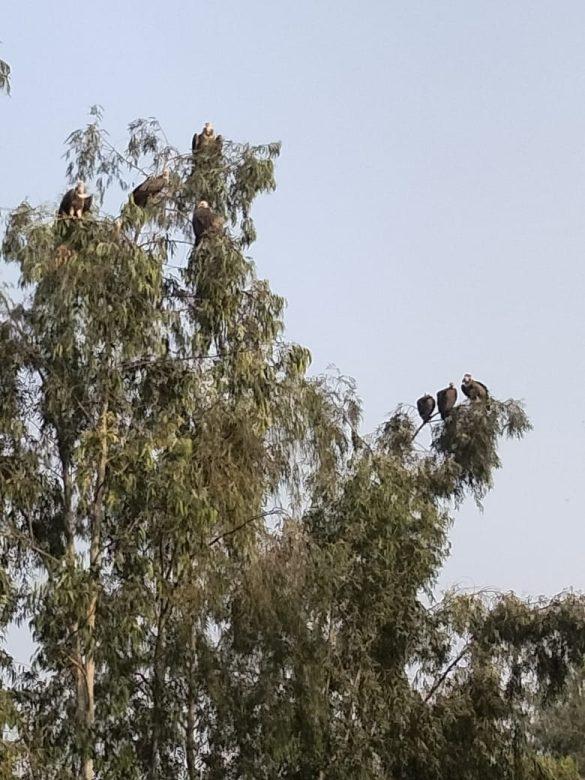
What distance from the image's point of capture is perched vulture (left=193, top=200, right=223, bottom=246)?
9719 mm

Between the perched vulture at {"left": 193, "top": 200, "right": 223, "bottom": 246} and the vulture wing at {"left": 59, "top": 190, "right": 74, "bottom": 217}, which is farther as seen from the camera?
the perched vulture at {"left": 193, "top": 200, "right": 223, "bottom": 246}

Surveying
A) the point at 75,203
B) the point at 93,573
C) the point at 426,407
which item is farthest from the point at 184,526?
the point at 426,407

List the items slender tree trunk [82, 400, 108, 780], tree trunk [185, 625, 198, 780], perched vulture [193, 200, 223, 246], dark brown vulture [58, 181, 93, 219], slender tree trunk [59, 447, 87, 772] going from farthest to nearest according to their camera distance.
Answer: perched vulture [193, 200, 223, 246] → dark brown vulture [58, 181, 93, 219] → tree trunk [185, 625, 198, 780] → slender tree trunk [59, 447, 87, 772] → slender tree trunk [82, 400, 108, 780]

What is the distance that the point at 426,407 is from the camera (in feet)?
45.4

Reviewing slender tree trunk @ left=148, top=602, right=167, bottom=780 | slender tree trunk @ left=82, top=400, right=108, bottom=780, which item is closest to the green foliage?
slender tree trunk @ left=148, top=602, right=167, bottom=780

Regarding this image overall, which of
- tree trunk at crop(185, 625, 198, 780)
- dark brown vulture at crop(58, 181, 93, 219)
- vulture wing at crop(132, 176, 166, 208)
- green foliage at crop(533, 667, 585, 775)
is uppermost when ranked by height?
vulture wing at crop(132, 176, 166, 208)

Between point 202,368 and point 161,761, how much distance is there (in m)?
3.06

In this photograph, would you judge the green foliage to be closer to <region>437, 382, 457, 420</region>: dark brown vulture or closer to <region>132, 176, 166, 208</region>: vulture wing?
<region>437, 382, 457, 420</region>: dark brown vulture

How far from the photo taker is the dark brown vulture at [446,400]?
13641 millimetres

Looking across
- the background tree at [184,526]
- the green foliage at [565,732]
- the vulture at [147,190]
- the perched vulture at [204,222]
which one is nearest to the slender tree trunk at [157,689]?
the background tree at [184,526]

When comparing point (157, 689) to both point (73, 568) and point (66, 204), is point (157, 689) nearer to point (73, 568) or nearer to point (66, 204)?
point (73, 568)

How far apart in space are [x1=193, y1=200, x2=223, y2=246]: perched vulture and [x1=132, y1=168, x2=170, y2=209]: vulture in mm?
403

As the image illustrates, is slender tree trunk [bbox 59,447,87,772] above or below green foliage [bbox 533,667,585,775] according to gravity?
below

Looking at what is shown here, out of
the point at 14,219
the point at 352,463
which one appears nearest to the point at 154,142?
the point at 14,219
